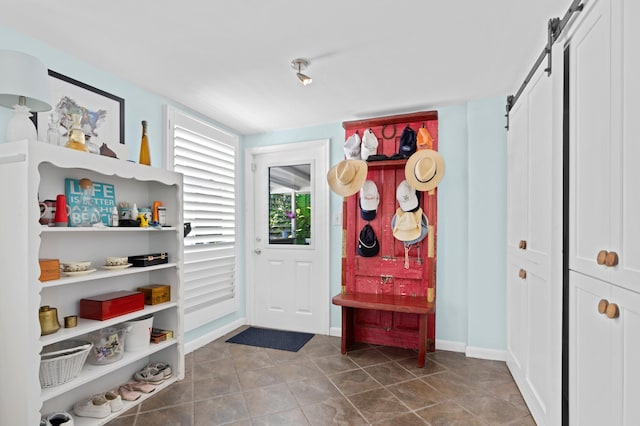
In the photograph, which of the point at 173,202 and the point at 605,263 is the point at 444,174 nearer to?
the point at 605,263

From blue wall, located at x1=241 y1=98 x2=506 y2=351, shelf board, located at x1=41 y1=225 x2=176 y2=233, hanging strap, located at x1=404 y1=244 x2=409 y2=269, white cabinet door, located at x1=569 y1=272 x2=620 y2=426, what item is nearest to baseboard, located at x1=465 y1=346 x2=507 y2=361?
blue wall, located at x1=241 y1=98 x2=506 y2=351

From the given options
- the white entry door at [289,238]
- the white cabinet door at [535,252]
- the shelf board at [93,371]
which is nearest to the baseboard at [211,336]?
the white entry door at [289,238]

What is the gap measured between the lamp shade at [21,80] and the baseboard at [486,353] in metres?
3.59

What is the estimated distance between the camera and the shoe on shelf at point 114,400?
2.20 metres

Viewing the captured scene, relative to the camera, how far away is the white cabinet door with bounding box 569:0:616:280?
1.30 meters

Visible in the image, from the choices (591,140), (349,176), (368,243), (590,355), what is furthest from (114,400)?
(591,140)

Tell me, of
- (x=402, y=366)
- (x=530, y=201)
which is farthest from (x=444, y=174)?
(x=402, y=366)

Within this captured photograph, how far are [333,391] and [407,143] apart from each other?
220cm

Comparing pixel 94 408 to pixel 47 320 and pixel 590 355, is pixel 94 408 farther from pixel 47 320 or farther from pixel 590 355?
pixel 590 355

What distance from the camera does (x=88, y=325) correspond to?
209 centimetres

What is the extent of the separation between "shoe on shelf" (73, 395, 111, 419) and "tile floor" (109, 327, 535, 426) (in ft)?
0.28

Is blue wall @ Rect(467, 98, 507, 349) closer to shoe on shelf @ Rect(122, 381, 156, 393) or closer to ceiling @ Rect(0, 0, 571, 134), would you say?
ceiling @ Rect(0, 0, 571, 134)

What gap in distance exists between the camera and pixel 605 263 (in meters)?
1.26

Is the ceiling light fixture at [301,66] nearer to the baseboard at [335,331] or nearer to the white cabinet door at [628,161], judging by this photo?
the white cabinet door at [628,161]
